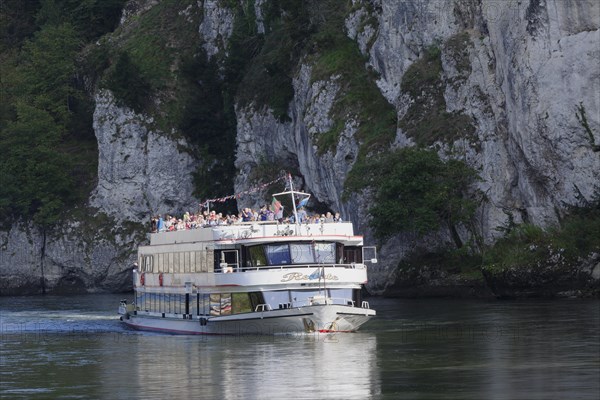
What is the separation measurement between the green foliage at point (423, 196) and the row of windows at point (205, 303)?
1997 centimetres

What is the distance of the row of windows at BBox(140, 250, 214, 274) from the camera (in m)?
57.4

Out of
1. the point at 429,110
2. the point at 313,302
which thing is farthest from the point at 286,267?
the point at 429,110

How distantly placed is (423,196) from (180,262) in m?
24.1

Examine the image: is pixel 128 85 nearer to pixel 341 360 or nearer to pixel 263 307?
pixel 263 307

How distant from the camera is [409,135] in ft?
278

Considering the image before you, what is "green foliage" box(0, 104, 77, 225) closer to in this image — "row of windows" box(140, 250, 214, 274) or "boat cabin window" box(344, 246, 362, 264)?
"row of windows" box(140, 250, 214, 274)

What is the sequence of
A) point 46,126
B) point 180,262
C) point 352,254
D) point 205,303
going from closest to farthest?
point 352,254
point 205,303
point 180,262
point 46,126

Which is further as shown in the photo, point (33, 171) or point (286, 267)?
point (33, 171)

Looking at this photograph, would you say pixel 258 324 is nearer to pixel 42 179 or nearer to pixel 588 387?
pixel 588 387

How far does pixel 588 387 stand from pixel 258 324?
20503 mm

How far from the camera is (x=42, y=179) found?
113 metres

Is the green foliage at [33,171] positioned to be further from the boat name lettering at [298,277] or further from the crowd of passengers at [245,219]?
the boat name lettering at [298,277]

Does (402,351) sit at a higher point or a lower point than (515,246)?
lower

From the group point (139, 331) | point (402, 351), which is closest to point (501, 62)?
point (139, 331)
